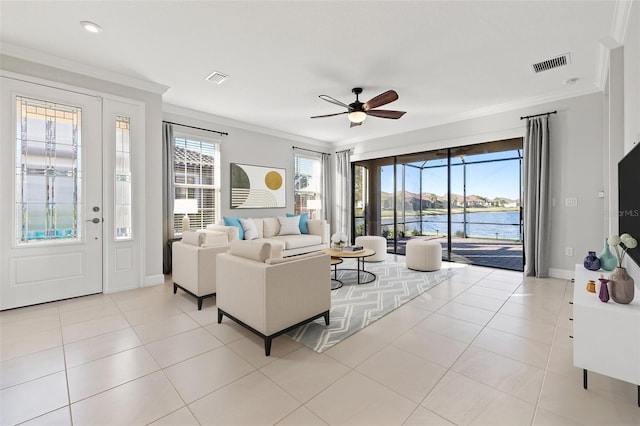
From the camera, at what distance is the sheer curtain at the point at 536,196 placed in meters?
4.33

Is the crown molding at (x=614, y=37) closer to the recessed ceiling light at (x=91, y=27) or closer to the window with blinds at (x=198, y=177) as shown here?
the recessed ceiling light at (x=91, y=27)

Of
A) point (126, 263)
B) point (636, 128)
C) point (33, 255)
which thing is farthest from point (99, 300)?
point (636, 128)

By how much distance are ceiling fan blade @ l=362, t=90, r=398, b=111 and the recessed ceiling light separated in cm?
290

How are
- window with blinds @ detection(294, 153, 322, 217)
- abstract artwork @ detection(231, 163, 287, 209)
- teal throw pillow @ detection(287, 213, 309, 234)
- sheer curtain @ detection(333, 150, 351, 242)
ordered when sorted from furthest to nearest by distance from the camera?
1. sheer curtain @ detection(333, 150, 351, 242)
2. window with blinds @ detection(294, 153, 322, 217)
3. teal throw pillow @ detection(287, 213, 309, 234)
4. abstract artwork @ detection(231, 163, 287, 209)

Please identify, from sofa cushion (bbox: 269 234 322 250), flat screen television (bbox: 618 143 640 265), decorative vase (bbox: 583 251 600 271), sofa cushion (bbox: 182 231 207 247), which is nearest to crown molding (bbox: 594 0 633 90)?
flat screen television (bbox: 618 143 640 265)

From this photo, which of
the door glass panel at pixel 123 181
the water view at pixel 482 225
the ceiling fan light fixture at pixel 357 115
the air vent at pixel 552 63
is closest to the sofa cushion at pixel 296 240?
the door glass panel at pixel 123 181

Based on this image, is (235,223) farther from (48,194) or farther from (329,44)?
(329,44)

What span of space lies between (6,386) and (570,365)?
12.4ft

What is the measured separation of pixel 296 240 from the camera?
5469 millimetres

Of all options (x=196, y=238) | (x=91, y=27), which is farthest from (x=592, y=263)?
(x=91, y=27)

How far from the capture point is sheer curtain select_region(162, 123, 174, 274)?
4656 mm

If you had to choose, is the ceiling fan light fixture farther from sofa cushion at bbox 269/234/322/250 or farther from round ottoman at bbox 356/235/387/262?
sofa cushion at bbox 269/234/322/250

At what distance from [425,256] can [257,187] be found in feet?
11.8

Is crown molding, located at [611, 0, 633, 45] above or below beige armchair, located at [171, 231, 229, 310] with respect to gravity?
above
